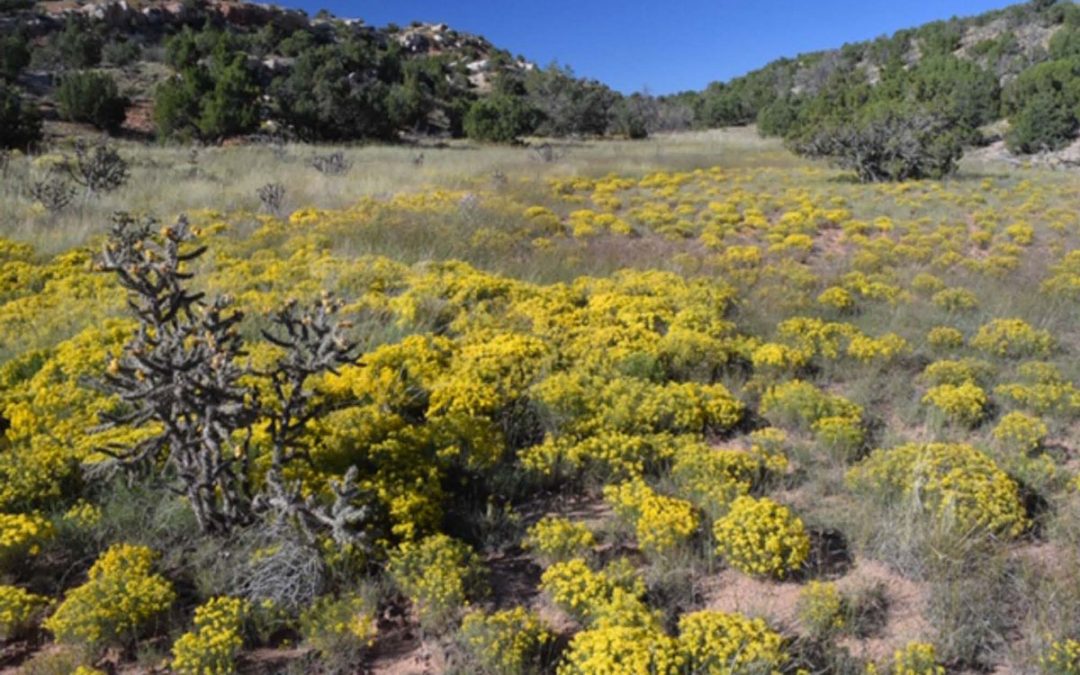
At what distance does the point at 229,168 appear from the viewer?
1839cm

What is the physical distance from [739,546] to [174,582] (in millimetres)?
3302

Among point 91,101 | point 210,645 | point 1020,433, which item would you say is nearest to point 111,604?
point 210,645

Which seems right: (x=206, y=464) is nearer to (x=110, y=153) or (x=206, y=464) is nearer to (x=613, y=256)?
(x=613, y=256)

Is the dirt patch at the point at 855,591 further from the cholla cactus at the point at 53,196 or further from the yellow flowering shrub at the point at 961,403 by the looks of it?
the cholla cactus at the point at 53,196

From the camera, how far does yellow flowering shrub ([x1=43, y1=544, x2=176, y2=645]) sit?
11.1 feet

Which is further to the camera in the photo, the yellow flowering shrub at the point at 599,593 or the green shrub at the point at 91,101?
the green shrub at the point at 91,101

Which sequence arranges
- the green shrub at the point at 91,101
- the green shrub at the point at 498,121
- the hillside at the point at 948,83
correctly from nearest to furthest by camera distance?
the green shrub at the point at 91,101 → the green shrub at the point at 498,121 → the hillside at the point at 948,83

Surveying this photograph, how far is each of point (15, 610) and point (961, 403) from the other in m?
6.79

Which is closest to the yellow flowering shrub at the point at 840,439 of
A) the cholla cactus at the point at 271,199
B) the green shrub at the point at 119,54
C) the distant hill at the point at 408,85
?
the cholla cactus at the point at 271,199

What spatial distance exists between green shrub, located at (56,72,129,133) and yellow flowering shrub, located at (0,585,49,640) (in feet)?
96.4

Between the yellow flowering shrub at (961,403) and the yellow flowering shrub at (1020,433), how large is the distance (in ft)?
0.90

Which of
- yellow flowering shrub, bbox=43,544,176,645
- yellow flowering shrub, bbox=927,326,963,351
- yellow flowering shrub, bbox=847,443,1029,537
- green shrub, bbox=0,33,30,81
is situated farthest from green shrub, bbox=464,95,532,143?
yellow flowering shrub, bbox=43,544,176,645

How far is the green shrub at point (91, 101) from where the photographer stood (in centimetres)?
2675

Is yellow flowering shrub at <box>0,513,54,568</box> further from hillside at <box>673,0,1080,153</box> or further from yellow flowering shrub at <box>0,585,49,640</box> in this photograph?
hillside at <box>673,0,1080,153</box>
